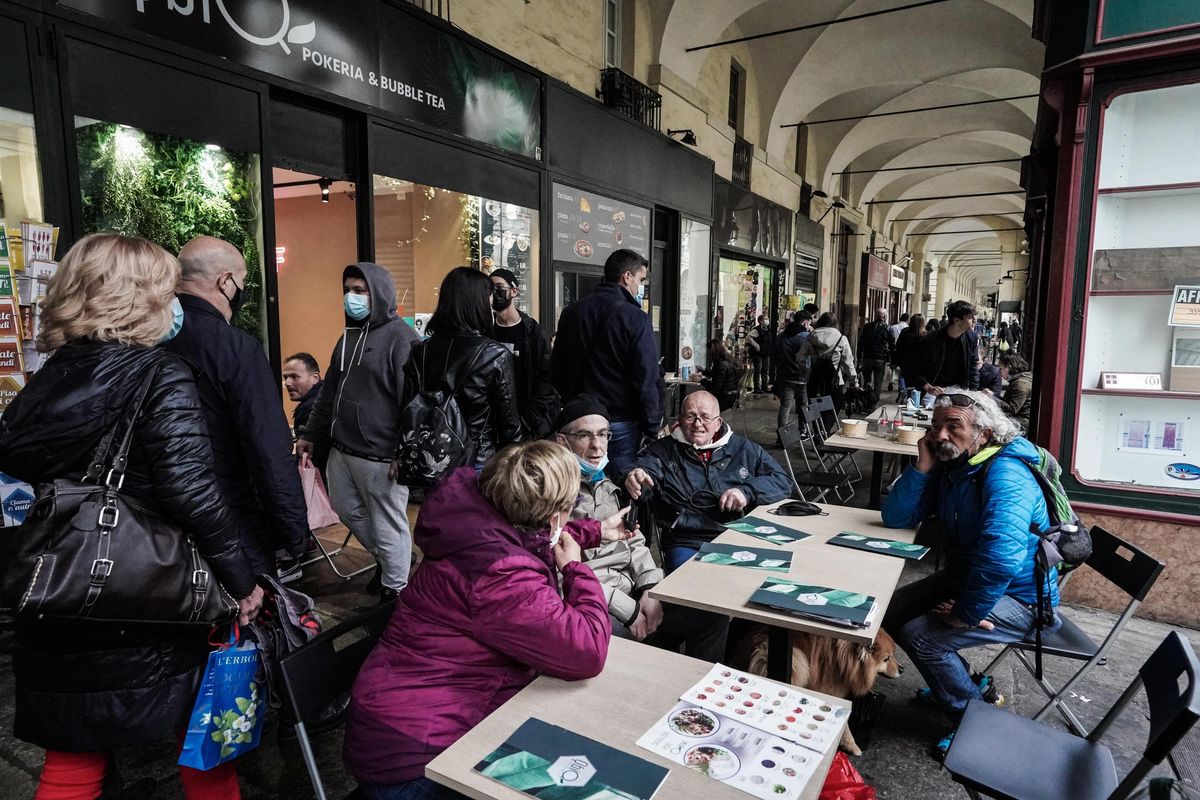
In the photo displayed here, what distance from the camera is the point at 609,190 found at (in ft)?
28.0

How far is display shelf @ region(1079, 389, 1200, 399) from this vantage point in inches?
154

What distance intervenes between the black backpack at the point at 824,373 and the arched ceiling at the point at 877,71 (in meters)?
4.79

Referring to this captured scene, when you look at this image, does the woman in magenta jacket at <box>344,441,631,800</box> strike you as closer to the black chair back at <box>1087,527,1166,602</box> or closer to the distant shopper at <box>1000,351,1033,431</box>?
the black chair back at <box>1087,527,1166,602</box>

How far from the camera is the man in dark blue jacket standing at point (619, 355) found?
13.3ft

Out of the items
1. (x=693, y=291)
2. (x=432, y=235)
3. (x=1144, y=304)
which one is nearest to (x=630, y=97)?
(x=693, y=291)

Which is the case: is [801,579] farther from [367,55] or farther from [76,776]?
[367,55]

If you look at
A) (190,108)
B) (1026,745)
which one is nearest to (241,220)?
(190,108)

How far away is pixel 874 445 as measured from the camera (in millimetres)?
5004

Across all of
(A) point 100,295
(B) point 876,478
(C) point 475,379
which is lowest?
(B) point 876,478

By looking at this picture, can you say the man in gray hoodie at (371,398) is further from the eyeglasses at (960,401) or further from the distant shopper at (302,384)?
the eyeglasses at (960,401)

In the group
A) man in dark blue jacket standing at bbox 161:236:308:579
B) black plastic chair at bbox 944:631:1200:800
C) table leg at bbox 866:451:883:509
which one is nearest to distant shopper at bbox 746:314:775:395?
table leg at bbox 866:451:883:509

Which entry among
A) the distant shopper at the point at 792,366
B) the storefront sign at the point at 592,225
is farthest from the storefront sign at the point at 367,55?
the distant shopper at the point at 792,366

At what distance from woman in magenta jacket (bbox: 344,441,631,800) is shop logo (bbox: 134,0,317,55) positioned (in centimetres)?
381

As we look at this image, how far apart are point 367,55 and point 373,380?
3039mm
